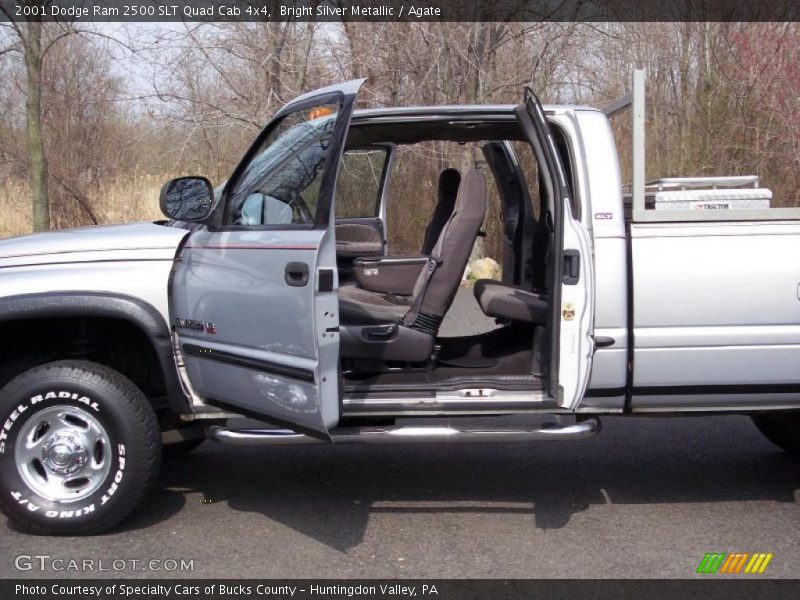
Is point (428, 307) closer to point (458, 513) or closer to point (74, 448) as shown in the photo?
point (458, 513)

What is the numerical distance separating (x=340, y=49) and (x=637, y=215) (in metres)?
10.1

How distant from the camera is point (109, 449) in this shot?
4246mm

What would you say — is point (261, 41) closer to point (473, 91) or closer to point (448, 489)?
point (473, 91)

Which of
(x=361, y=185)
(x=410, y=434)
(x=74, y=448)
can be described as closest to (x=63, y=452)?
(x=74, y=448)

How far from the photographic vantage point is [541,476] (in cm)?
521

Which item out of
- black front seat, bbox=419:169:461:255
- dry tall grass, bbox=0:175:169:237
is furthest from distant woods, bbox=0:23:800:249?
black front seat, bbox=419:169:461:255

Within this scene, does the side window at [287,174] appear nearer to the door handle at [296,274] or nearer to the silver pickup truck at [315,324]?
the silver pickup truck at [315,324]

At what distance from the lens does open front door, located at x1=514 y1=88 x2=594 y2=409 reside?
4.05 m

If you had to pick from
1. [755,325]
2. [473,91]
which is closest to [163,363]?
[755,325]

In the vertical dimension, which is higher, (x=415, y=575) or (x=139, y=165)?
(x=139, y=165)

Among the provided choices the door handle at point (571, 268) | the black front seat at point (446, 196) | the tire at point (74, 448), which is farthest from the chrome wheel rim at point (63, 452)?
the black front seat at point (446, 196)

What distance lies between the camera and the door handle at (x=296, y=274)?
3.88 m

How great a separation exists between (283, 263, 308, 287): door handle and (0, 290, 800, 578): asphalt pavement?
1.29m
